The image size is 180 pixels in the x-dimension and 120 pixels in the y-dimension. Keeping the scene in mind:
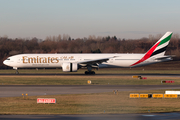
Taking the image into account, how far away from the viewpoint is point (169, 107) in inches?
755

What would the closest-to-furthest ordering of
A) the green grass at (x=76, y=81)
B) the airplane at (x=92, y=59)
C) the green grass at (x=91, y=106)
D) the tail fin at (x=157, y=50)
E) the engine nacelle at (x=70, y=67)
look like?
the green grass at (x=91, y=106) → the green grass at (x=76, y=81) → the engine nacelle at (x=70, y=67) → the airplane at (x=92, y=59) → the tail fin at (x=157, y=50)

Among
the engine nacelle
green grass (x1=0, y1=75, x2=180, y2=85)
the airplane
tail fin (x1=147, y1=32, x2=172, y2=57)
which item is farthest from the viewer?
tail fin (x1=147, y1=32, x2=172, y2=57)

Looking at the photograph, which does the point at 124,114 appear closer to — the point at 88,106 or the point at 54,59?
the point at 88,106

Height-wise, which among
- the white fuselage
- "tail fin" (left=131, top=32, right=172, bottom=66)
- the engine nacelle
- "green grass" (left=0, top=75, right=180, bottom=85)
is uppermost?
"tail fin" (left=131, top=32, right=172, bottom=66)

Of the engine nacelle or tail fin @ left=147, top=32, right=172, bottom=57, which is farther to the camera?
tail fin @ left=147, top=32, right=172, bottom=57

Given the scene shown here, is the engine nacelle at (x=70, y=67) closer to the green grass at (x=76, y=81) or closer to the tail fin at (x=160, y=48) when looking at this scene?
the green grass at (x=76, y=81)

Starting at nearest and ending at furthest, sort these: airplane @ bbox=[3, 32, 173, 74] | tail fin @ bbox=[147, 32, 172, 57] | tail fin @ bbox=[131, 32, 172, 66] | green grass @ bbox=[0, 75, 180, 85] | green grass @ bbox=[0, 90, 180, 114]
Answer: green grass @ bbox=[0, 90, 180, 114] < green grass @ bbox=[0, 75, 180, 85] < airplane @ bbox=[3, 32, 173, 74] < tail fin @ bbox=[131, 32, 172, 66] < tail fin @ bbox=[147, 32, 172, 57]

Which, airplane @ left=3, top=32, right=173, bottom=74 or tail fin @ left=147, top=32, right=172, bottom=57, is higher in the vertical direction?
tail fin @ left=147, top=32, right=172, bottom=57

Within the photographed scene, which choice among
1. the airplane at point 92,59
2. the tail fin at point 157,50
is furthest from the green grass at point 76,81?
the tail fin at point 157,50

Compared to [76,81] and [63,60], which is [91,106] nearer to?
[76,81]

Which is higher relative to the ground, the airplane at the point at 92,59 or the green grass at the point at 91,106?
the airplane at the point at 92,59

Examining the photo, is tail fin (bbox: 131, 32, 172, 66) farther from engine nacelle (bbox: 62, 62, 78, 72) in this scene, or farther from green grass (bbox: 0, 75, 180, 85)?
engine nacelle (bbox: 62, 62, 78, 72)

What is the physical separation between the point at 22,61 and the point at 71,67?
36.2 ft

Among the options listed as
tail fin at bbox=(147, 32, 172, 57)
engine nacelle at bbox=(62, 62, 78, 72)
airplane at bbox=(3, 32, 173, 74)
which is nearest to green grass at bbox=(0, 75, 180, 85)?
engine nacelle at bbox=(62, 62, 78, 72)
